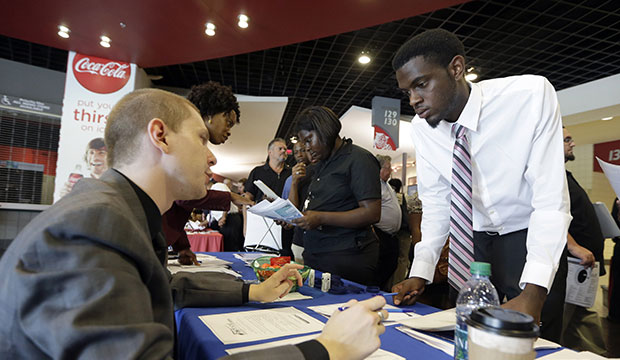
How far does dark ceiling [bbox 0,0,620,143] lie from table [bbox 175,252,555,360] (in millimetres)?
4563

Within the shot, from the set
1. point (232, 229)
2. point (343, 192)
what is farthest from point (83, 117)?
point (343, 192)

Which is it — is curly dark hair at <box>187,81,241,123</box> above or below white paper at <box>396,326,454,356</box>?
above

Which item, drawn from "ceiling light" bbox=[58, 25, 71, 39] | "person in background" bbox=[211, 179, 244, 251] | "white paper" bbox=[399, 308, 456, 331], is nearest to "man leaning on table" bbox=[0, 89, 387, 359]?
"white paper" bbox=[399, 308, 456, 331]

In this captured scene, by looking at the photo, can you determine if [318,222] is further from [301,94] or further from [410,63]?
[301,94]

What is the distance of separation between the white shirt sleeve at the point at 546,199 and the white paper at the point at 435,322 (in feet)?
0.74

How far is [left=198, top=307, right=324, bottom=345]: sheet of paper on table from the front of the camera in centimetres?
91

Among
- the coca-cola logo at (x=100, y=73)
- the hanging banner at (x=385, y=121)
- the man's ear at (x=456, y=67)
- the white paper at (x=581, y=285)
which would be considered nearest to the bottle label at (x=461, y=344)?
the man's ear at (x=456, y=67)

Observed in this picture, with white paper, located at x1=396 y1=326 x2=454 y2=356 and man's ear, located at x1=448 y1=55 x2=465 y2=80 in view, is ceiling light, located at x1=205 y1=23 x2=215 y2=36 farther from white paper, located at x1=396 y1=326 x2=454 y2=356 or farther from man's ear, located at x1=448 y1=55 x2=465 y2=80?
white paper, located at x1=396 y1=326 x2=454 y2=356

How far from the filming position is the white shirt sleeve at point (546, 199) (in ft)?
3.25

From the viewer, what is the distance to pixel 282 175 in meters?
4.20

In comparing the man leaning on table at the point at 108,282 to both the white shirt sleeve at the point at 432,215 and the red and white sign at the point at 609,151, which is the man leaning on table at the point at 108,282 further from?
the red and white sign at the point at 609,151

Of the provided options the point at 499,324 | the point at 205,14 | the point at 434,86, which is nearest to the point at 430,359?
the point at 499,324

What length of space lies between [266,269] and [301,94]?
728 centimetres

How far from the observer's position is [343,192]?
1.96 metres
